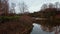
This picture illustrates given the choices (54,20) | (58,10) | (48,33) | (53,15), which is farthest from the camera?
(58,10)

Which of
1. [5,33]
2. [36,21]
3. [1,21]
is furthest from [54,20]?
[5,33]

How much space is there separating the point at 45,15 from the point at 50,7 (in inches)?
77.2

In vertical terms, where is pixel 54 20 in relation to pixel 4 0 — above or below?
below

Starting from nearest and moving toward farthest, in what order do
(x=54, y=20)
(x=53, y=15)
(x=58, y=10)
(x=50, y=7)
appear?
(x=54, y=20) → (x=53, y=15) → (x=58, y=10) → (x=50, y=7)

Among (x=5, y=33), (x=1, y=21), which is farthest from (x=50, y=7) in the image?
(x=5, y=33)

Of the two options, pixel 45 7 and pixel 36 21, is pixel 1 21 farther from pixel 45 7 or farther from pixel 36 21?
pixel 45 7

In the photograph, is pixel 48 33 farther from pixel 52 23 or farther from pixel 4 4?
pixel 4 4

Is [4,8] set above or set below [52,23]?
above

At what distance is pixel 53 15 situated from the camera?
18.3 metres

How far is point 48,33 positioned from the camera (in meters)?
12.1

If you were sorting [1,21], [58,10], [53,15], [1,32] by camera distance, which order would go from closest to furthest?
[1,32] → [1,21] → [53,15] → [58,10]

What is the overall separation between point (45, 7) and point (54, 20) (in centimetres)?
598

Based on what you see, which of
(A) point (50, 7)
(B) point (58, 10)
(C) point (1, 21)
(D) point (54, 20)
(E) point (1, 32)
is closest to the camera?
(E) point (1, 32)

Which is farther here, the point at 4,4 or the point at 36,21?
the point at 36,21
